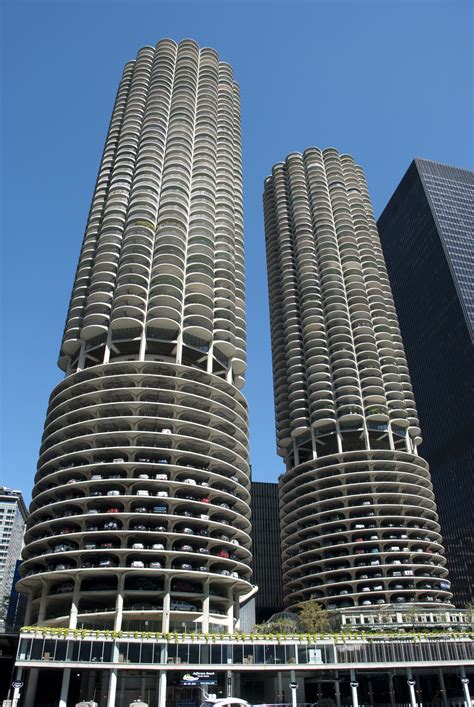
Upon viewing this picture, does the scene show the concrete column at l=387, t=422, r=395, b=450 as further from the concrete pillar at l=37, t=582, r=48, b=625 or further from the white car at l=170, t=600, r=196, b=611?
the concrete pillar at l=37, t=582, r=48, b=625

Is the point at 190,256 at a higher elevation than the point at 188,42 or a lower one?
lower

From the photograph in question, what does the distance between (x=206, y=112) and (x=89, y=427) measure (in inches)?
3265

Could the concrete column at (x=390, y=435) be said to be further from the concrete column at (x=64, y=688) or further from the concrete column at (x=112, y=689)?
the concrete column at (x=64, y=688)

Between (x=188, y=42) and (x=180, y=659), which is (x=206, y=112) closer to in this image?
(x=188, y=42)

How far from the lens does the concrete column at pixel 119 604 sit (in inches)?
3122

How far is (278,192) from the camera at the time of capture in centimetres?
17925

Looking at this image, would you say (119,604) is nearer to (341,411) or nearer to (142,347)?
(142,347)

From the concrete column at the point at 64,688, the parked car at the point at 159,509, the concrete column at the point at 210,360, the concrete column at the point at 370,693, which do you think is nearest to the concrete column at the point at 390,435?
the concrete column at the point at 210,360

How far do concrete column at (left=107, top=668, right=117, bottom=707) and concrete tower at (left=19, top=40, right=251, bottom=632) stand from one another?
790 centimetres

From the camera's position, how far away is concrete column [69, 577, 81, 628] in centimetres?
7997

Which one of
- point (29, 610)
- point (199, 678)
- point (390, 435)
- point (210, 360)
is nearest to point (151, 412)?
point (210, 360)

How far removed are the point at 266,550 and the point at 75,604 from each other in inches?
3818

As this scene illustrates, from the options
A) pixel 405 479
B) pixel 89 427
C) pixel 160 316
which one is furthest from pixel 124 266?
pixel 405 479

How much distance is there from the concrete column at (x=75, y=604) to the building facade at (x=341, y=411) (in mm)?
52090
